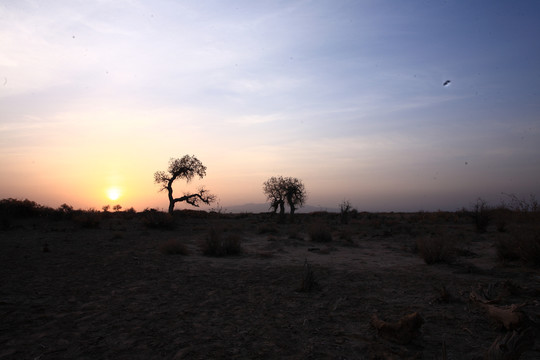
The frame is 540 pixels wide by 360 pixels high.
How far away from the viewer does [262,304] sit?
18.4ft

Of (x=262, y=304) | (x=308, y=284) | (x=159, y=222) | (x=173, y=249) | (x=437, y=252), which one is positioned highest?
(x=159, y=222)

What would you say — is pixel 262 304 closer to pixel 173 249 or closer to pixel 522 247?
pixel 173 249

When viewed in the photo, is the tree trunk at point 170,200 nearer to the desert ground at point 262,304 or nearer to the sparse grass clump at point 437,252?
the desert ground at point 262,304

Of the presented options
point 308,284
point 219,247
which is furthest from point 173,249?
point 308,284

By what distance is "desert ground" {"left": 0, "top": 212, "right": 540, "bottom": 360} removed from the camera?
3828 millimetres

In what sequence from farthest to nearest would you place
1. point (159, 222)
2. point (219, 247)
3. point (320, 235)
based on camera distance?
point (159, 222) < point (320, 235) < point (219, 247)

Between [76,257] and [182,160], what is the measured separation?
76.4 ft

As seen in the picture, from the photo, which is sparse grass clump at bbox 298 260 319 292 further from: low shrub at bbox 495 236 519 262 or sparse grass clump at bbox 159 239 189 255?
low shrub at bbox 495 236 519 262

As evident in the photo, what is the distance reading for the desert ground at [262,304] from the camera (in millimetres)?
3828

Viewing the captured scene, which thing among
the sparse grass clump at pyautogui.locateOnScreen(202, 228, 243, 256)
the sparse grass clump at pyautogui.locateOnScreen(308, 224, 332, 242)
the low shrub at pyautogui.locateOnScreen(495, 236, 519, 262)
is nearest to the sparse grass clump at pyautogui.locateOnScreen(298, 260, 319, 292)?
the sparse grass clump at pyautogui.locateOnScreen(202, 228, 243, 256)

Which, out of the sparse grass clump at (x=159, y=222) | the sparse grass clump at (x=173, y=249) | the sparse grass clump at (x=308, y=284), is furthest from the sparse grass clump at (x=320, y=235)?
Answer: the sparse grass clump at (x=159, y=222)

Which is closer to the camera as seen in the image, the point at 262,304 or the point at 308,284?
the point at 262,304

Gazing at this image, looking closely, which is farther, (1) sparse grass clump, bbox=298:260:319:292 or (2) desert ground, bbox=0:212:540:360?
(1) sparse grass clump, bbox=298:260:319:292

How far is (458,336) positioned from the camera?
4.15 meters
